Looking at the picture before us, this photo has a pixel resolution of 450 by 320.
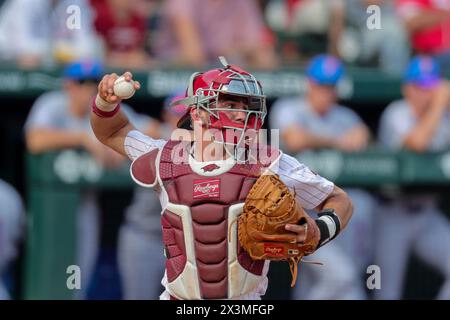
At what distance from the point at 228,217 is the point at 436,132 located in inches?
172

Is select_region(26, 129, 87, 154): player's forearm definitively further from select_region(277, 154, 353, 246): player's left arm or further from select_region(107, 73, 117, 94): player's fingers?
select_region(277, 154, 353, 246): player's left arm

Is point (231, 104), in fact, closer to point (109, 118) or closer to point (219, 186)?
point (219, 186)

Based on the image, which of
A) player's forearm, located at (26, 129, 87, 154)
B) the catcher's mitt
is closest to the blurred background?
player's forearm, located at (26, 129, 87, 154)

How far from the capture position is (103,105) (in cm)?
504

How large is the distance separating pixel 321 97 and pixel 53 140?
6.44 ft

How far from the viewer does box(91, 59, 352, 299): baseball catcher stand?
486 centimetres

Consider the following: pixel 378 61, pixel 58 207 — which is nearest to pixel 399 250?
pixel 378 61

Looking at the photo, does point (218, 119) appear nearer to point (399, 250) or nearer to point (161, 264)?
point (161, 264)

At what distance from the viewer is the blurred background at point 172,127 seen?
8.34m

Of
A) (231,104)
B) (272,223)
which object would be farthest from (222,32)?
(272,223)

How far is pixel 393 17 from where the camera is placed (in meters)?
9.76

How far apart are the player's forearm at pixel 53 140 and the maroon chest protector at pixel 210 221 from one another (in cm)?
352

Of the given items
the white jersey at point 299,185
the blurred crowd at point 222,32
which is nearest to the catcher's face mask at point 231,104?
the white jersey at point 299,185

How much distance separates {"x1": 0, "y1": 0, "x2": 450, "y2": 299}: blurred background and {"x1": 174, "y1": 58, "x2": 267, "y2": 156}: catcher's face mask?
10.2ft
